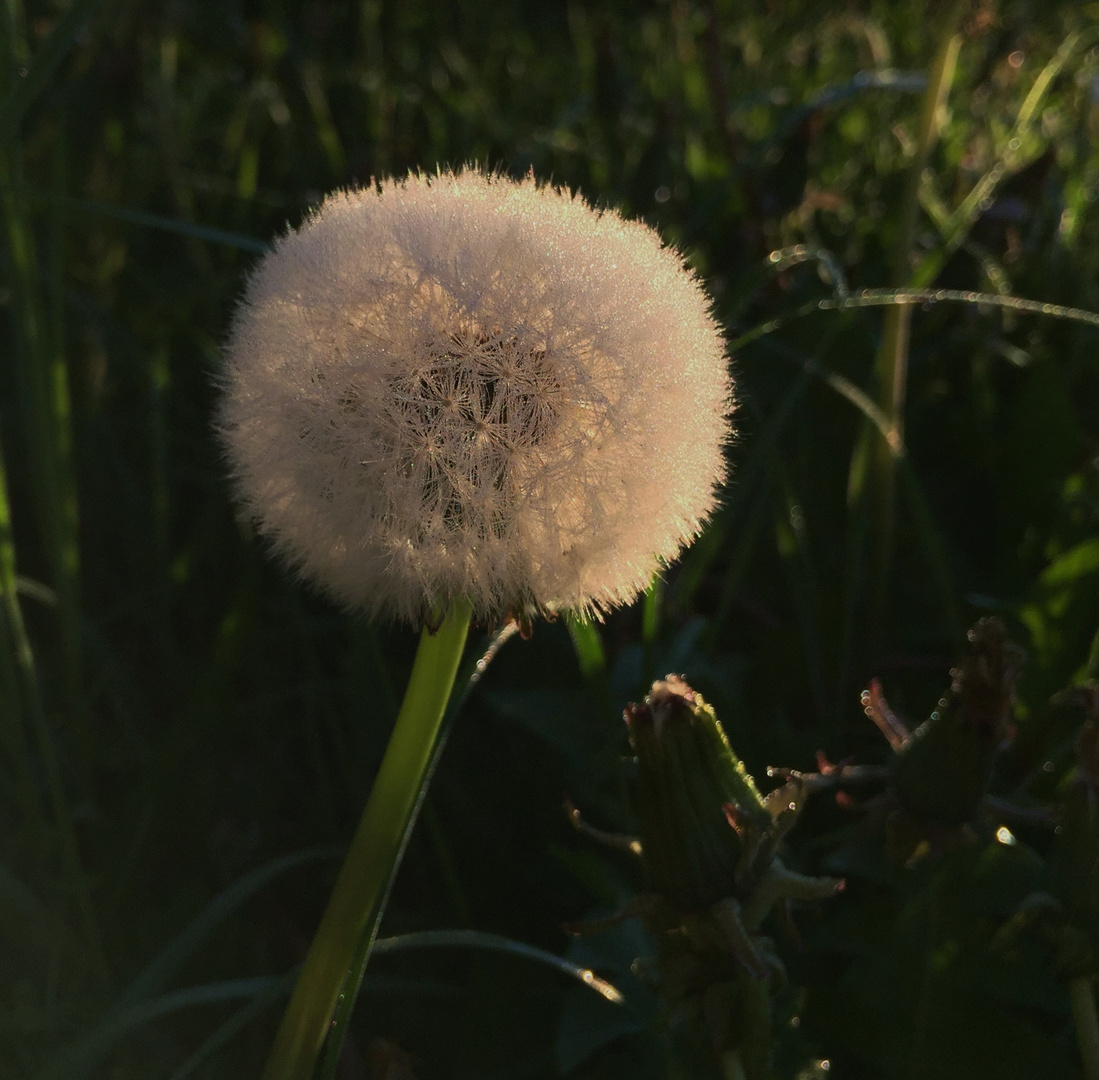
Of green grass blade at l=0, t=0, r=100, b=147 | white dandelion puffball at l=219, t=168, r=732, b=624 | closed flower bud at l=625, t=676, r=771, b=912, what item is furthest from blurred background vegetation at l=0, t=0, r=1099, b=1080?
white dandelion puffball at l=219, t=168, r=732, b=624

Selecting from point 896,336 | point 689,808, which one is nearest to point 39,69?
point 689,808

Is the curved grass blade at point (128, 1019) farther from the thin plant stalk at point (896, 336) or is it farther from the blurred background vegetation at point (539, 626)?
the thin plant stalk at point (896, 336)

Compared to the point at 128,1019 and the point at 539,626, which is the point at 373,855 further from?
the point at 539,626

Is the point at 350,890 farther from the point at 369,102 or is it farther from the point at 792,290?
the point at 369,102

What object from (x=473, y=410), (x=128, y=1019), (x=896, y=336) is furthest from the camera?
(x=896, y=336)

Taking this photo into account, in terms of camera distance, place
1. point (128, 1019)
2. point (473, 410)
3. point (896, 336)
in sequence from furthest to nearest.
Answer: point (896, 336), point (128, 1019), point (473, 410)

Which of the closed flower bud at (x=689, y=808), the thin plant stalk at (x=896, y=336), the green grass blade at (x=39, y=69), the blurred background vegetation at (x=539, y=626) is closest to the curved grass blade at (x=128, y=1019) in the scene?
the blurred background vegetation at (x=539, y=626)
